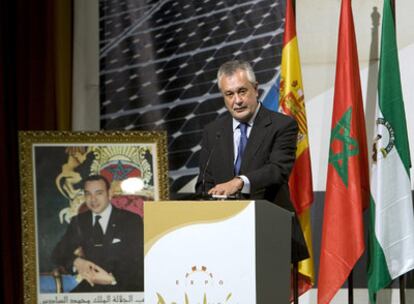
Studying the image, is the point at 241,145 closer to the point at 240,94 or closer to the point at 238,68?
the point at 240,94

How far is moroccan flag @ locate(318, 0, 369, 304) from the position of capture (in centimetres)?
434

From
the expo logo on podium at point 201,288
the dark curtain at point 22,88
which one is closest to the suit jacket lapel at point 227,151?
the expo logo on podium at point 201,288

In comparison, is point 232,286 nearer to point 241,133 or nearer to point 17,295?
point 241,133

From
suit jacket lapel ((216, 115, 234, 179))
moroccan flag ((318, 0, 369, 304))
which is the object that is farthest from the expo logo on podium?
moroccan flag ((318, 0, 369, 304))

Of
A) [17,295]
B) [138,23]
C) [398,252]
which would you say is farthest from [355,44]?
[17,295]

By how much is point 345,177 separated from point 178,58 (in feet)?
4.72

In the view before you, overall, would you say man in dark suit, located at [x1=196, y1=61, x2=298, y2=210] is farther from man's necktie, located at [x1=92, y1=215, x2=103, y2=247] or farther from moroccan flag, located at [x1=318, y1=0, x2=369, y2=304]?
man's necktie, located at [x1=92, y1=215, x2=103, y2=247]

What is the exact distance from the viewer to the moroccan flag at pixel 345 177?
14.2 feet

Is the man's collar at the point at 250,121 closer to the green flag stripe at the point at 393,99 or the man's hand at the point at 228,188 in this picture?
the man's hand at the point at 228,188

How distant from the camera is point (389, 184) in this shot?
433cm

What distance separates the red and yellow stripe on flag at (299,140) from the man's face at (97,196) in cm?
107

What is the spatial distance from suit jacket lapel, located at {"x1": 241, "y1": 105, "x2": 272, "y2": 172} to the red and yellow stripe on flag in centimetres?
103

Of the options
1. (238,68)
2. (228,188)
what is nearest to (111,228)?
(238,68)

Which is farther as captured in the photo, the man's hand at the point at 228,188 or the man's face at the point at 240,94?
the man's face at the point at 240,94
